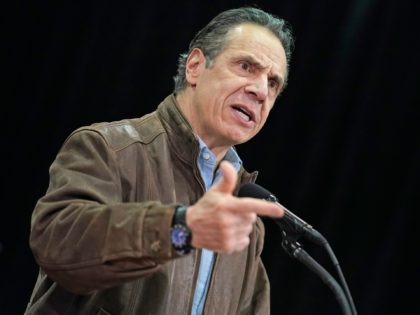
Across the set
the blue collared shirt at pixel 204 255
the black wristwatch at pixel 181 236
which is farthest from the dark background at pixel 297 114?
the black wristwatch at pixel 181 236

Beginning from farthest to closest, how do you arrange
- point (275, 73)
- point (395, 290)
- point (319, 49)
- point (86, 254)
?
point (319, 49)
point (395, 290)
point (275, 73)
point (86, 254)

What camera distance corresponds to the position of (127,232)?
1.27m

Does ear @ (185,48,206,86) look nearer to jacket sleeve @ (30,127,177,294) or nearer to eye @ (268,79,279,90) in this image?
eye @ (268,79,279,90)

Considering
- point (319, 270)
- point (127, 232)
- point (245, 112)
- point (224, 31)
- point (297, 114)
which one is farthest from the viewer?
point (297, 114)

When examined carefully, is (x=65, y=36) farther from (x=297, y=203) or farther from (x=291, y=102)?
(x=297, y=203)

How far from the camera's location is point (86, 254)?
1.31m

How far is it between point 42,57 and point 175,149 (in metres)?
1.61

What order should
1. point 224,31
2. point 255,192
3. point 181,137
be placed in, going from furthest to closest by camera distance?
point 224,31 < point 181,137 < point 255,192

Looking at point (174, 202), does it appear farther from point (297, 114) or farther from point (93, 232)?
point (297, 114)

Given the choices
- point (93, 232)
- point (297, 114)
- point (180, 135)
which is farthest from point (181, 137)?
point (297, 114)

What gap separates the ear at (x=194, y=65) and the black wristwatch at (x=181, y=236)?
2.94 ft

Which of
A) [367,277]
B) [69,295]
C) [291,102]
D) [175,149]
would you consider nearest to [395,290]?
[367,277]

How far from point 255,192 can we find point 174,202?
242mm

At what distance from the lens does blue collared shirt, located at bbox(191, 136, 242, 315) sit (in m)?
1.77
